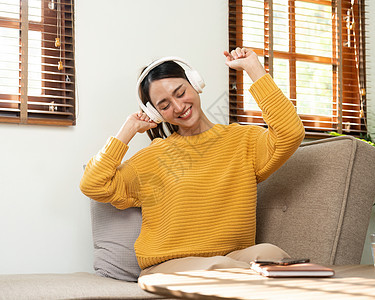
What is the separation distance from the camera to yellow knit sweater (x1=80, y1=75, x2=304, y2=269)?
1.65 meters

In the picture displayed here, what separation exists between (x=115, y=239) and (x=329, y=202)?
769mm

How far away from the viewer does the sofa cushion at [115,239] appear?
1.80 metres

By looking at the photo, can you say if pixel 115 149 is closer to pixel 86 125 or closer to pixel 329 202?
pixel 86 125

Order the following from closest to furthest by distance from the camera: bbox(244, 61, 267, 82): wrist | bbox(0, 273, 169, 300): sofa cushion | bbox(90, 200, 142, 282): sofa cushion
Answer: bbox(0, 273, 169, 300): sofa cushion → bbox(244, 61, 267, 82): wrist → bbox(90, 200, 142, 282): sofa cushion

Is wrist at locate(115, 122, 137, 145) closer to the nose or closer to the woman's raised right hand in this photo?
the woman's raised right hand

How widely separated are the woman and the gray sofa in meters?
0.12

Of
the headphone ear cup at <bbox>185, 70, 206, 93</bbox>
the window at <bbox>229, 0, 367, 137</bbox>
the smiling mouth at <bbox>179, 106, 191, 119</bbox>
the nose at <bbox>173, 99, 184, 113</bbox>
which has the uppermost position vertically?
the window at <bbox>229, 0, 367, 137</bbox>

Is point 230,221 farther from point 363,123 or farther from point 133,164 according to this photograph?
point 363,123

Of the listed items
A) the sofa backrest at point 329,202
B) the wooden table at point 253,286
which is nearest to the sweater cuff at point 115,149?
the sofa backrest at point 329,202

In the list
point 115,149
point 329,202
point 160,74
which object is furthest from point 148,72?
point 329,202

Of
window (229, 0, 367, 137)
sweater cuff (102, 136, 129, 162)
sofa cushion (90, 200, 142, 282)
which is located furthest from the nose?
window (229, 0, 367, 137)

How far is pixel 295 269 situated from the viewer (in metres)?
1.01

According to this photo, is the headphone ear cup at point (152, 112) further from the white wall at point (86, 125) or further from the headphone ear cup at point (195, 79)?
the white wall at point (86, 125)

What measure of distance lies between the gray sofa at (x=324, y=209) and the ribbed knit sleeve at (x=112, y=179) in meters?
0.29
